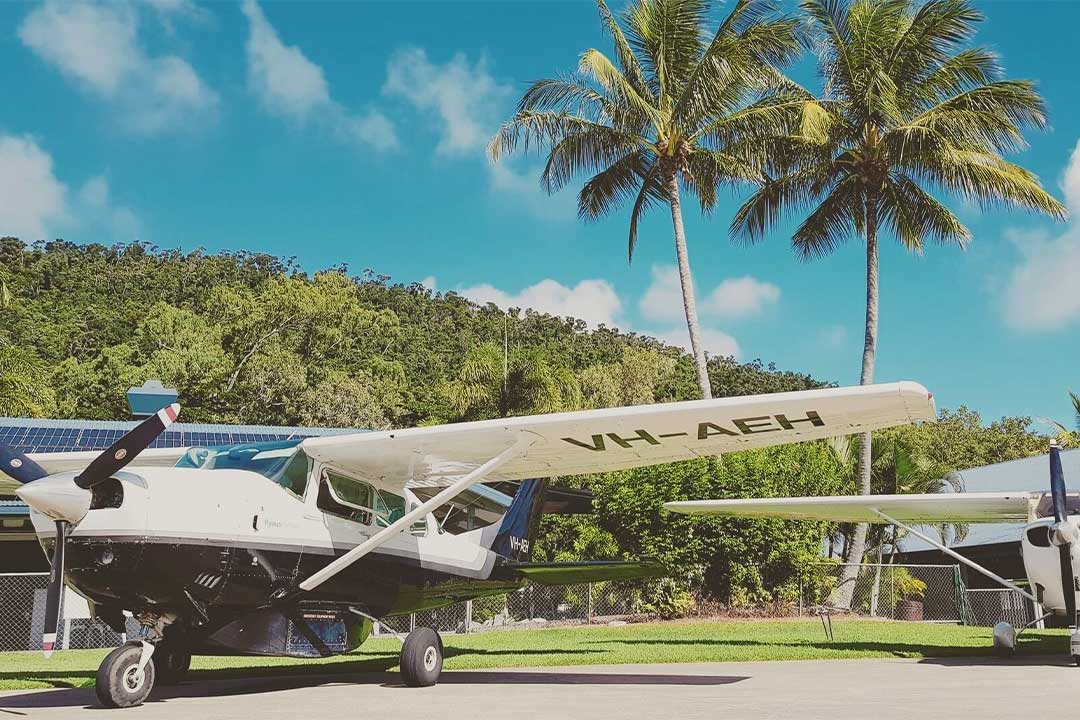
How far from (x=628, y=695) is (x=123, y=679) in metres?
4.19

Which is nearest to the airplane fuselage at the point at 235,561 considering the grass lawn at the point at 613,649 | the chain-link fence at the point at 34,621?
the grass lawn at the point at 613,649

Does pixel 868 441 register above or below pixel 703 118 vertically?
below

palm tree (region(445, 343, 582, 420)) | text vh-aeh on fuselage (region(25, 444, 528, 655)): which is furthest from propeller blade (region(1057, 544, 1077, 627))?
palm tree (region(445, 343, 582, 420))

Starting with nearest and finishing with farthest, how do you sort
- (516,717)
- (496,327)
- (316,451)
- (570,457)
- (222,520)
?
1. (516,717)
2. (222,520)
3. (316,451)
4. (570,457)
5. (496,327)

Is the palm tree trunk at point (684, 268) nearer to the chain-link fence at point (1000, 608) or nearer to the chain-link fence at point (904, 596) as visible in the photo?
the chain-link fence at point (904, 596)

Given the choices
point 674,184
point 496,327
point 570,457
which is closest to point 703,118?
point 674,184

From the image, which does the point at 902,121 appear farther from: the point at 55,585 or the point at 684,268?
the point at 55,585

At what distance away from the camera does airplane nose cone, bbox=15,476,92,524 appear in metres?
6.87

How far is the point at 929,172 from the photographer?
79.0 ft

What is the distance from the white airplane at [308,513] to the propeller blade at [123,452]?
1 cm

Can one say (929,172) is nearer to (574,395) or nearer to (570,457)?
(574,395)

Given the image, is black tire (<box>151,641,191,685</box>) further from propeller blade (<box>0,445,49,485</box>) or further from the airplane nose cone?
the airplane nose cone

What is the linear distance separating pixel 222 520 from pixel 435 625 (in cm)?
1266

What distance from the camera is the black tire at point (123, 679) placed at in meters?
7.28
